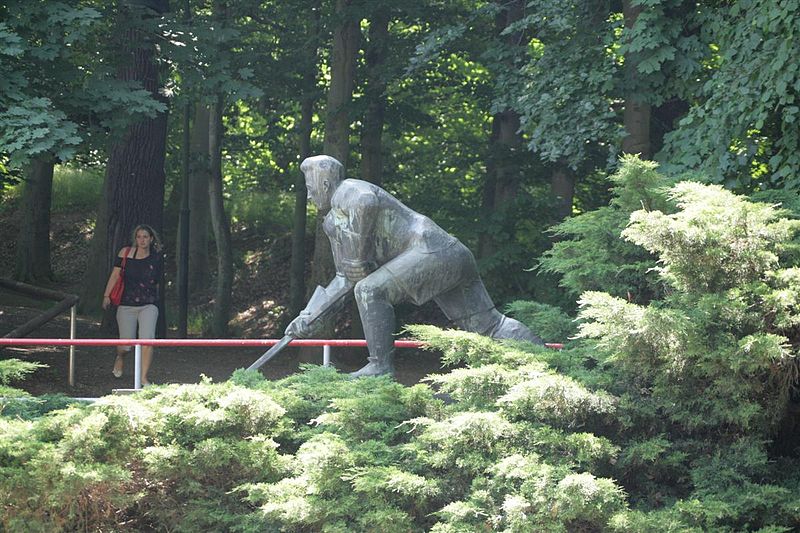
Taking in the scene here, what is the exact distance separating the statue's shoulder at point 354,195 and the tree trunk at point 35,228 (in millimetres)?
14926

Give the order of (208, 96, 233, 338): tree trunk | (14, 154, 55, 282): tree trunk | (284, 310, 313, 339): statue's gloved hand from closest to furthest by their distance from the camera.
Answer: (284, 310, 313, 339): statue's gloved hand < (208, 96, 233, 338): tree trunk < (14, 154, 55, 282): tree trunk

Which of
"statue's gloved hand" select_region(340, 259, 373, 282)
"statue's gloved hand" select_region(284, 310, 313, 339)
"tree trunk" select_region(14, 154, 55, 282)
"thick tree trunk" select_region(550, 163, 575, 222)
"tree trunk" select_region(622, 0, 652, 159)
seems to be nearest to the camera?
"statue's gloved hand" select_region(340, 259, 373, 282)

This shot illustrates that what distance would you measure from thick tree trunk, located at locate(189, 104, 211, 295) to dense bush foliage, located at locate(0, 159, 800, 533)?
16.2m

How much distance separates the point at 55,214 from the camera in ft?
89.4

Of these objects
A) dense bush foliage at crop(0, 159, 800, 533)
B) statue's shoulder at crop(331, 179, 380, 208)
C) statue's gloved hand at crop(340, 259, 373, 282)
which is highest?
statue's shoulder at crop(331, 179, 380, 208)

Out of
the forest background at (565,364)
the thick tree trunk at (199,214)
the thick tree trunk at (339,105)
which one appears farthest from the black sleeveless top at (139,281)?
the thick tree trunk at (199,214)

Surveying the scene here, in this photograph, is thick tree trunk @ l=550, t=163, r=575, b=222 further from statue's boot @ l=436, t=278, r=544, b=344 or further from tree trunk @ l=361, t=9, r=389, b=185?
statue's boot @ l=436, t=278, r=544, b=344

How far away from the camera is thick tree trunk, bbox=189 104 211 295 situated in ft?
75.9

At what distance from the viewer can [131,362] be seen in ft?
50.2

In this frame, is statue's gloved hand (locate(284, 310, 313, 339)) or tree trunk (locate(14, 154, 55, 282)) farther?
tree trunk (locate(14, 154, 55, 282))

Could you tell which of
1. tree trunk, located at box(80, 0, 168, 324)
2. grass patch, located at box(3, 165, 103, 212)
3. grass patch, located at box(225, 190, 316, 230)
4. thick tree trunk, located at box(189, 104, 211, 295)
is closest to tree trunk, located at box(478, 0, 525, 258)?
tree trunk, located at box(80, 0, 168, 324)

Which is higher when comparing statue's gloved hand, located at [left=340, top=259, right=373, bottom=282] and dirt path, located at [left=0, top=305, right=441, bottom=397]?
statue's gloved hand, located at [left=340, top=259, right=373, bottom=282]

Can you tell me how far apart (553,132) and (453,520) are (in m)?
9.14

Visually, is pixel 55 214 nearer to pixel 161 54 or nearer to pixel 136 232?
pixel 161 54
